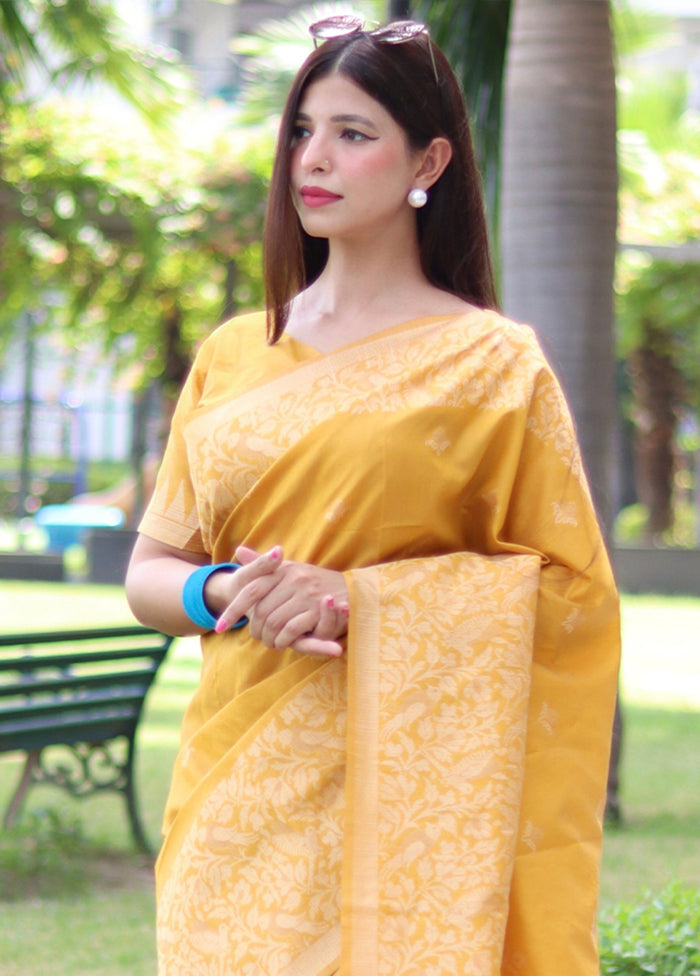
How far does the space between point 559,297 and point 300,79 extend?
3.37m

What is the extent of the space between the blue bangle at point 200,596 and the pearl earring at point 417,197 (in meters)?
0.57

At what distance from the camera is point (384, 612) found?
193 centimetres

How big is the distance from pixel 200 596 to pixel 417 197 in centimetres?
64

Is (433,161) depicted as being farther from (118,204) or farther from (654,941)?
(118,204)

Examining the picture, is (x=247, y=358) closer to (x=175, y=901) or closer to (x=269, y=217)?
(x=269, y=217)

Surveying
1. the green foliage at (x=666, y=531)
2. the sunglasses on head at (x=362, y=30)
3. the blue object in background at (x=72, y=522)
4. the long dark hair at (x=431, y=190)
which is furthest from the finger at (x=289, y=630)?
the blue object in background at (x=72, y=522)

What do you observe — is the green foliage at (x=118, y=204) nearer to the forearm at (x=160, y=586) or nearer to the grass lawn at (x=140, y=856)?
the grass lawn at (x=140, y=856)

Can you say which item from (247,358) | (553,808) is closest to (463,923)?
(553,808)

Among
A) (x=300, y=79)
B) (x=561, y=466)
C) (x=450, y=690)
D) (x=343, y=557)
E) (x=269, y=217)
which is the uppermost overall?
(x=300, y=79)

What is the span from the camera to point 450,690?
1939mm

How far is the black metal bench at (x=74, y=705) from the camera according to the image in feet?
16.0

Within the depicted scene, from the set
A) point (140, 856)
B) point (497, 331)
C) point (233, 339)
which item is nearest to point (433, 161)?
point (497, 331)

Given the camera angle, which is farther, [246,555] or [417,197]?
[417,197]

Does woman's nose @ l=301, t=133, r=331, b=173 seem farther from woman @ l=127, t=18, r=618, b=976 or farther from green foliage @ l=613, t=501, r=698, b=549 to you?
green foliage @ l=613, t=501, r=698, b=549
